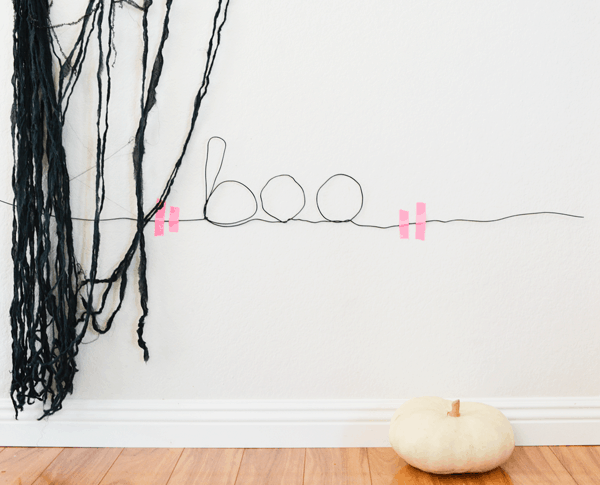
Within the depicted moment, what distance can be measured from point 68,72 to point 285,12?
49 centimetres

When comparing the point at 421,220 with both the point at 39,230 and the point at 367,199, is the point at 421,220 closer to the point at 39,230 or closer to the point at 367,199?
the point at 367,199

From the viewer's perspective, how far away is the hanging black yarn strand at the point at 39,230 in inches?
41.6

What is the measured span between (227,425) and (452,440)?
1.64 ft

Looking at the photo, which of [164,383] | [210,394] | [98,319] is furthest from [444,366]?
[98,319]

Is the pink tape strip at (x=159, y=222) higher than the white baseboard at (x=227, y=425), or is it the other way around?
the pink tape strip at (x=159, y=222)

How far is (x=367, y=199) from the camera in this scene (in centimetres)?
114

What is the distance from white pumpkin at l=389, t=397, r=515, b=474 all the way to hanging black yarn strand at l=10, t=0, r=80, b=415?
752 mm

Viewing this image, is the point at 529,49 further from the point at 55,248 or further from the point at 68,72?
the point at 55,248

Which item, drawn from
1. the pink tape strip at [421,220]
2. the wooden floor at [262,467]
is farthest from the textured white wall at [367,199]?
the wooden floor at [262,467]

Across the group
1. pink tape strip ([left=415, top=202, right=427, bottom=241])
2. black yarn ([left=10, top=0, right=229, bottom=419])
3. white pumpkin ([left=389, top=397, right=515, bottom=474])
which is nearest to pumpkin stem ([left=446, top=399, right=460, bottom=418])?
white pumpkin ([left=389, top=397, right=515, bottom=474])

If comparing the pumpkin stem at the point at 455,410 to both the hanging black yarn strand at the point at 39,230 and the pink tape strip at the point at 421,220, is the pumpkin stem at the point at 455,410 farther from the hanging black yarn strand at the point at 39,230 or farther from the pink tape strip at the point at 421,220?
the hanging black yarn strand at the point at 39,230

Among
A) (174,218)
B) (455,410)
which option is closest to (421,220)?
(455,410)

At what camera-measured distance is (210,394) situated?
3.84ft

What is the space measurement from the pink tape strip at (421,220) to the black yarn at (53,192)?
1.77 feet
